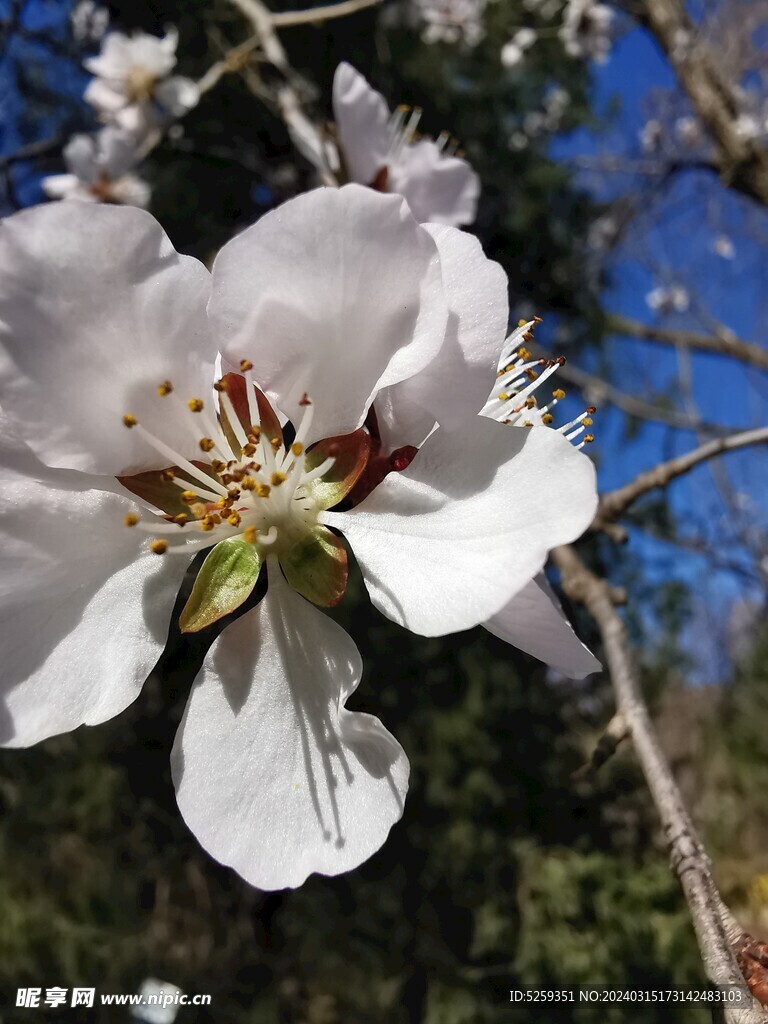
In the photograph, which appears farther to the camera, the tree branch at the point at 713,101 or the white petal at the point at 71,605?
the tree branch at the point at 713,101

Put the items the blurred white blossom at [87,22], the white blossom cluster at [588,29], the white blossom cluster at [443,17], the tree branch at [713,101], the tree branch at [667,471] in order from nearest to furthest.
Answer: the tree branch at [667,471] < the tree branch at [713,101] < the blurred white blossom at [87,22] < the white blossom cluster at [588,29] < the white blossom cluster at [443,17]

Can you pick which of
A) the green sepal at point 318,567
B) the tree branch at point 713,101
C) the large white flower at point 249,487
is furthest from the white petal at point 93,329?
the tree branch at point 713,101

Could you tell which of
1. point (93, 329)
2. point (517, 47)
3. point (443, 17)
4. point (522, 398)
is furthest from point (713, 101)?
point (93, 329)

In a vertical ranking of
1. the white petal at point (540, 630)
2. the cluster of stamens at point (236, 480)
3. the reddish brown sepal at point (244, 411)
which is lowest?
the cluster of stamens at point (236, 480)

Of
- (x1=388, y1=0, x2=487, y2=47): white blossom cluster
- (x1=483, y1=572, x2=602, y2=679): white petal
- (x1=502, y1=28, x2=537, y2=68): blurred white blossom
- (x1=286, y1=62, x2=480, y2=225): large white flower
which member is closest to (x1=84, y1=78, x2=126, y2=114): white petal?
(x1=286, y1=62, x2=480, y2=225): large white flower

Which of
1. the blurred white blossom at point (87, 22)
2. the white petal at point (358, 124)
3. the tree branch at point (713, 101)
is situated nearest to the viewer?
the white petal at point (358, 124)

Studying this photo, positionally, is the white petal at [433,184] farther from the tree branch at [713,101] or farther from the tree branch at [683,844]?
the tree branch at [713,101]

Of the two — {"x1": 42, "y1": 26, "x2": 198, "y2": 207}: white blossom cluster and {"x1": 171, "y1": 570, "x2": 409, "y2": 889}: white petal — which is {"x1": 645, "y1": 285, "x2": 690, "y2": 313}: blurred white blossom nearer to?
{"x1": 42, "y1": 26, "x2": 198, "y2": 207}: white blossom cluster
